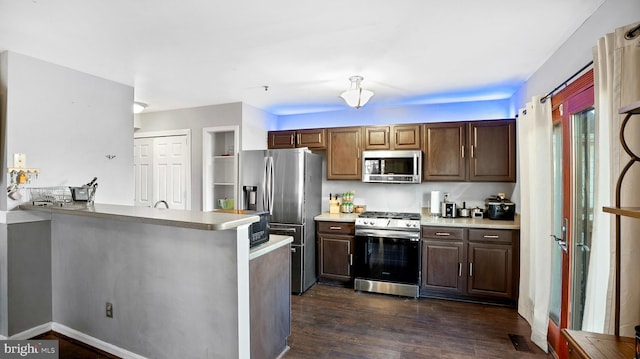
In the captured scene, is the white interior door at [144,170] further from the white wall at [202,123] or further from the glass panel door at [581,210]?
the glass panel door at [581,210]

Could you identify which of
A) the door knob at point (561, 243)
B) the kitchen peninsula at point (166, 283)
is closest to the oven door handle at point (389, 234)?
the door knob at point (561, 243)

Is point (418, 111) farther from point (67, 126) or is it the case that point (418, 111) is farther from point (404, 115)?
point (67, 126)

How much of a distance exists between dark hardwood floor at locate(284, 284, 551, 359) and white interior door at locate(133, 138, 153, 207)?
315 centimetres

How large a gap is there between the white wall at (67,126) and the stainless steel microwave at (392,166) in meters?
2.90

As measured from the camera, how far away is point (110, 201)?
3.25 metres

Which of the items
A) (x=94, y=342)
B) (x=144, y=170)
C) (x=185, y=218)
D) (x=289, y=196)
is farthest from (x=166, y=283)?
(x=144, y=170)

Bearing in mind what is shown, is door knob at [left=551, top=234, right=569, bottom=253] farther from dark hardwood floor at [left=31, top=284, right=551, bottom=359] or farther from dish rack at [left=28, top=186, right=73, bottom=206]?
dish rack at [left=28, top=186, right=73, bottom=206]

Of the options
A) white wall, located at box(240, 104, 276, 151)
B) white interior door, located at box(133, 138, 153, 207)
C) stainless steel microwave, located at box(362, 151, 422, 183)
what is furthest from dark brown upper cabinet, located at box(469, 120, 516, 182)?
white interior door, located at box(133, 138, 153, 207)

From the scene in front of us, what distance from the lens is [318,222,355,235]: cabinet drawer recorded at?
3955 millimetres

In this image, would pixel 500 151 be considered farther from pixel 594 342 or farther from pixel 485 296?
pixel 594 342

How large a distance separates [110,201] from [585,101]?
13.9 ft

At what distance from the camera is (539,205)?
102 inches

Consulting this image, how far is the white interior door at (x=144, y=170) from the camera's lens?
494 cm

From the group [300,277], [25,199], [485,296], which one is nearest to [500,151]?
[485,296]
